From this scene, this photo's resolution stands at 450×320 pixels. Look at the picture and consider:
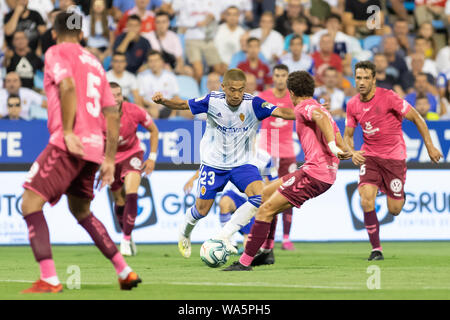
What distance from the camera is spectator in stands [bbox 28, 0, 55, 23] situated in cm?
Answer: 1833

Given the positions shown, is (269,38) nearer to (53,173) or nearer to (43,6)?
(43,6)

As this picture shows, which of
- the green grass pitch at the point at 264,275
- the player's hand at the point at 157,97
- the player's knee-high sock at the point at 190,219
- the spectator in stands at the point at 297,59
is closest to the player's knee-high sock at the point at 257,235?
the green grass pitch at the point at 264,275

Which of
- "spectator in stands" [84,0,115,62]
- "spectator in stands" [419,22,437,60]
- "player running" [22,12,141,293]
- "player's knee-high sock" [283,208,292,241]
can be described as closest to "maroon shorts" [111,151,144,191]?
"player's knee-high sock" [283,208,292,241]

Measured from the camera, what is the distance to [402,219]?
15.0 metres

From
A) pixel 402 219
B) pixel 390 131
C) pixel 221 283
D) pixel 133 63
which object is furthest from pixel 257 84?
pixel 221 283

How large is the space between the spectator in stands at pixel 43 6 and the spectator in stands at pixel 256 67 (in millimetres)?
4130

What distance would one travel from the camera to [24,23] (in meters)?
18.0

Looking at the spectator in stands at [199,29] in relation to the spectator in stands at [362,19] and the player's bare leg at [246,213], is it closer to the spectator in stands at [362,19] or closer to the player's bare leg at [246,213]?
the spectator in stands at [362,19]

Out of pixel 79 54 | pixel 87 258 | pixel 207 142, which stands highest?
pixel 79 54

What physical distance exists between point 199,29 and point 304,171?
9.26m

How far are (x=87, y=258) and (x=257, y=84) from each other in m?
6.10

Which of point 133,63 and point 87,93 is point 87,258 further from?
point 133,63

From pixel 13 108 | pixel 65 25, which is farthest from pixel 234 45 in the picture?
pixel 65 25

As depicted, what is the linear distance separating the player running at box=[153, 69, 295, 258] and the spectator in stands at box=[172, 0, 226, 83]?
24.2 ft
